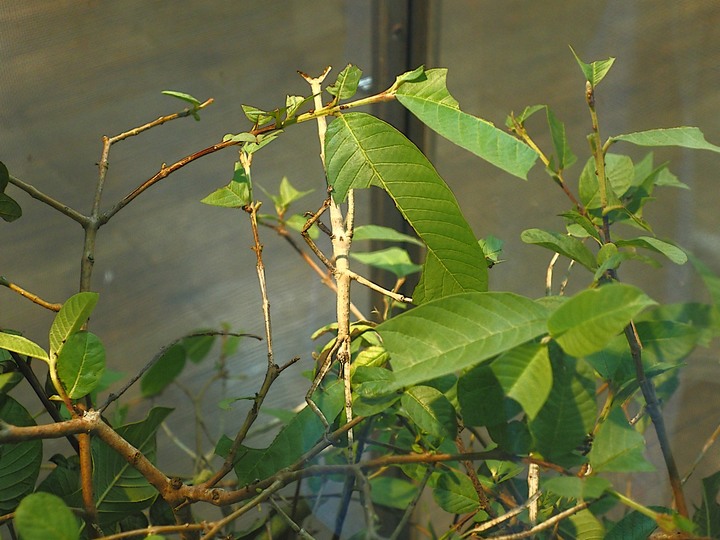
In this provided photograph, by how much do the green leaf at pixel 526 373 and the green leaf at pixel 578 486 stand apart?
3 cm

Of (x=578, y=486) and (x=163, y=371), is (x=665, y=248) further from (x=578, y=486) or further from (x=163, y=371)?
(x=163, y=371)

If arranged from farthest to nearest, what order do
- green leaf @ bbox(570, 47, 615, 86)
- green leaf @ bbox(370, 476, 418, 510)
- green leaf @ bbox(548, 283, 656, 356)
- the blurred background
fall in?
1. the blurred background
2. green leaf @ bbox(370, 476, 418, 510)
3. green leaf @ bbox(570, 47, 615, 86)
4. green leaf @ bbox(548, 283, 656, 356)

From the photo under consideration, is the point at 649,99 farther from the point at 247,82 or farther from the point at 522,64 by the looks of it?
the point at 247,82

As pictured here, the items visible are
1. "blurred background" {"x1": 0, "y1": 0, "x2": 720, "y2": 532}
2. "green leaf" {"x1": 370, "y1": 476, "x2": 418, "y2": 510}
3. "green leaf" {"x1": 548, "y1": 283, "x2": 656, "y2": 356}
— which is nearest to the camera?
"green leaf" {"x1": 548, "y1": 283, "x2": 656, "y2": 356}

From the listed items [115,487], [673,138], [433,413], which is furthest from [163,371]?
[673,138]

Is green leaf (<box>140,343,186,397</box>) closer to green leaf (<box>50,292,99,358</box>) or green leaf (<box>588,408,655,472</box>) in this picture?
green leaf (<box>50,292,99,358</box>)

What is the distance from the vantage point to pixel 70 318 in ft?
1.07

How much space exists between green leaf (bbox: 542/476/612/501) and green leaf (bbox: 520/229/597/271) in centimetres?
11

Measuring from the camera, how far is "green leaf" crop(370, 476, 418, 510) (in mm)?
479

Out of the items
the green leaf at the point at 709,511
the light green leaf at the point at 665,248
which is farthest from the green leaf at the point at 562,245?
the green leaf at the point at 709,511

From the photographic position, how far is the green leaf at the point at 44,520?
0.80 feet

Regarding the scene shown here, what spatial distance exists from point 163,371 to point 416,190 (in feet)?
1.13

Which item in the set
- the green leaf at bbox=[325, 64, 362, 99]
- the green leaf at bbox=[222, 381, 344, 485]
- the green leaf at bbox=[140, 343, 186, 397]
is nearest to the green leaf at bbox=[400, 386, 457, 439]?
the green leaf at bbox=[222, 381, 344, 485]

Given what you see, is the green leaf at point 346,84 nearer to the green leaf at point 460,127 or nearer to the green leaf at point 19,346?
the green leaf at point 460,127
